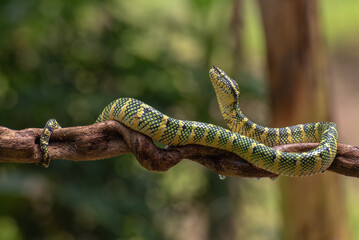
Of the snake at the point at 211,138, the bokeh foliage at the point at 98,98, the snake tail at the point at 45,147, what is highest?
the snake at the point at 211,138

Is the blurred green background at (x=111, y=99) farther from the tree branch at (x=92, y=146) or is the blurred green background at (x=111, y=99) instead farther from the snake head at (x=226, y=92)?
the tree branch at (x=92, y=146)

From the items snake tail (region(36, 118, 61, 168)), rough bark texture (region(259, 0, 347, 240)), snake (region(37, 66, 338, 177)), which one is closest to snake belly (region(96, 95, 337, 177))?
snake (region(37, 66, 338, 177))

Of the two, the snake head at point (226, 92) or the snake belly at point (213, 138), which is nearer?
the snake belly at point (213, 138)

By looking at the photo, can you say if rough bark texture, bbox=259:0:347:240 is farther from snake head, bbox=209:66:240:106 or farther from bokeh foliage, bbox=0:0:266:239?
snake head, bbox=209:66:240:106

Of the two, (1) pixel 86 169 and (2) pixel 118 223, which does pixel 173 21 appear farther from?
(2) pixel 118 223

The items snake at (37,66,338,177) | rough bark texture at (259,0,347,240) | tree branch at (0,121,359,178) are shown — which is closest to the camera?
tree branch at (0,121,359,178)

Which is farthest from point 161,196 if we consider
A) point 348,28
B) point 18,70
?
point 348,28

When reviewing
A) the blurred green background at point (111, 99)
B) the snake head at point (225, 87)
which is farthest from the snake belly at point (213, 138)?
the blurred green background at point (111, 99)

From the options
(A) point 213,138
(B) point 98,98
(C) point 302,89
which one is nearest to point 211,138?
(A) point 213,138
